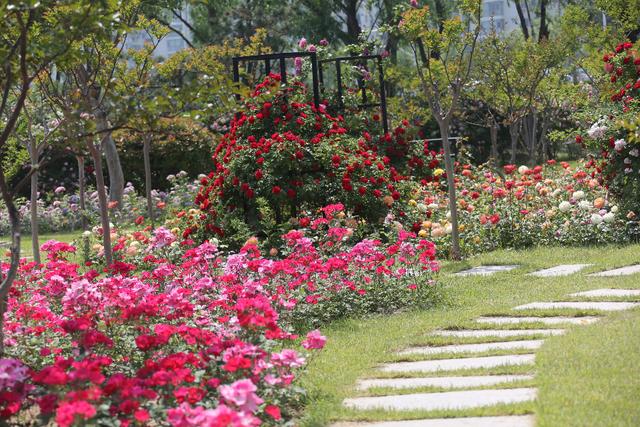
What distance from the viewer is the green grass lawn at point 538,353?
4.05 metres

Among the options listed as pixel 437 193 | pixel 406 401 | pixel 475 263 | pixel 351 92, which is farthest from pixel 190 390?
pixel 351 92

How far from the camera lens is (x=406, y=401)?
4363mm

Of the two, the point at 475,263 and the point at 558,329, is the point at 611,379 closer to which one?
the point at 558,329

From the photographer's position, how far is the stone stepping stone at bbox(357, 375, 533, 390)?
180 inches

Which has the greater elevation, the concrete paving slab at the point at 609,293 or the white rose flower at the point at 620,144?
the white rose flower at the point at 620,144

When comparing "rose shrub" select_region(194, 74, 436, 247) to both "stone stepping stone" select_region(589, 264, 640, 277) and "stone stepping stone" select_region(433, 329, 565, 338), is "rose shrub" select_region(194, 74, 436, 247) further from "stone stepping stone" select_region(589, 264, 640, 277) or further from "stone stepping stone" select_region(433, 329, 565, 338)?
"stone stepping stone" select_region(433, 329, 565, 338)

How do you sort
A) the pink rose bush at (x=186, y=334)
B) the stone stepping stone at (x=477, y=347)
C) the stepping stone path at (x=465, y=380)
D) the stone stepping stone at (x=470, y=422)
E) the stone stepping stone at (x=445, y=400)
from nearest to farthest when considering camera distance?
the pink rose bush at (x=186, y=334) → the stone stepping stone at (x=470, y=422) → the stepping stone path at (x=465, y=380) → the stone stepping stone at (x=445, y=400) → the stone stepping stone at (x=477, y=347)

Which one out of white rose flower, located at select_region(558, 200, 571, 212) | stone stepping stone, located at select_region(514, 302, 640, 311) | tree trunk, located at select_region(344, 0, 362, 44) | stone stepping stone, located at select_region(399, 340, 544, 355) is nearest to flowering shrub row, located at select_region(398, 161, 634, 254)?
white rose flower, located at select_region(558, 200, 571, 212)

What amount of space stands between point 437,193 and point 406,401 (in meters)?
8.21

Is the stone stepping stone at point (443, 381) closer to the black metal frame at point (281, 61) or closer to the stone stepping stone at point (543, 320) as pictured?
the stone stepping stone at point (543, 320)

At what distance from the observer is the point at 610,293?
6691mm

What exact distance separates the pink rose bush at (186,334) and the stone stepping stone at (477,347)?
64cm

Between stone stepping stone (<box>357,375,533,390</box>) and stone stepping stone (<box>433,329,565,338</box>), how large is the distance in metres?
0.95

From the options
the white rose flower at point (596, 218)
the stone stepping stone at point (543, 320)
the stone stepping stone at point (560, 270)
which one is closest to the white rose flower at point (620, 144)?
the white rose flower at point (596, 218)
